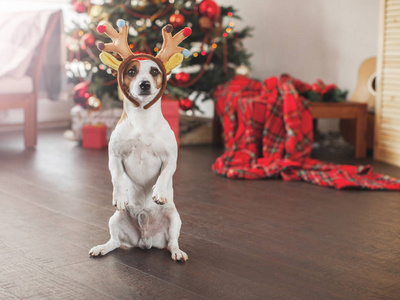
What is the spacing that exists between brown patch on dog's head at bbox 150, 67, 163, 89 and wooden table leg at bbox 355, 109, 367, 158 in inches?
91.3

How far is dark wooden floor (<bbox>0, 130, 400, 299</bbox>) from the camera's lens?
1537 millimetres

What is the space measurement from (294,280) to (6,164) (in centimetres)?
229

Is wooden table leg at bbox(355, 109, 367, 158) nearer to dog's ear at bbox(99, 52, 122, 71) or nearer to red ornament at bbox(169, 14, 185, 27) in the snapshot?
red ornament at bbox(169, 14, 185, 27)

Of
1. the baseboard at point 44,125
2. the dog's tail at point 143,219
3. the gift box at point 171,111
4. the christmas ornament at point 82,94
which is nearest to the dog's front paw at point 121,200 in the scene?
the dog's tail at point 143,219

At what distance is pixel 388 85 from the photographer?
11.6ft

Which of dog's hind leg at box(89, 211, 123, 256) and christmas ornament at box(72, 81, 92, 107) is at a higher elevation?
christmas ornament at box(72, 81, 92, 107)

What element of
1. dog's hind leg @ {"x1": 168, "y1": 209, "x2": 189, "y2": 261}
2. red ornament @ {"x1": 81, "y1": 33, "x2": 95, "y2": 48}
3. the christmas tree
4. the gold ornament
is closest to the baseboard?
the christmas tree

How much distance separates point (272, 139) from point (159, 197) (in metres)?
1.82

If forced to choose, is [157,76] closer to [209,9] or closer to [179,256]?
[179,256]

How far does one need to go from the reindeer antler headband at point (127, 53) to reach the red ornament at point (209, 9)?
2.30m


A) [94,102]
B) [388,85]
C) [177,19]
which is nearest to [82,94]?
[94,102]

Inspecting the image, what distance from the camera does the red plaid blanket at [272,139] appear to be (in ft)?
10.1

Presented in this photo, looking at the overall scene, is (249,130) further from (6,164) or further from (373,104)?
(6,164)

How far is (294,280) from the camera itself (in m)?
1.60
